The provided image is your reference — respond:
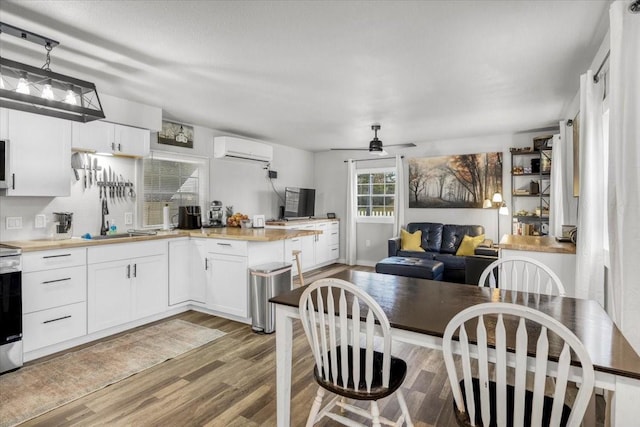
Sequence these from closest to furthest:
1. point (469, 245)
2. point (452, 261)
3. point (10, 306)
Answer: point (10, 306) → point (452, 261) → point (469, 245)

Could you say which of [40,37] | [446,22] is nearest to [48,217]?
[40,37]

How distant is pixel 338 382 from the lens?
156 centimetres

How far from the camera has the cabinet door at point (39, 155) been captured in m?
2.91

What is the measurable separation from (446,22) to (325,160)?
206 inches

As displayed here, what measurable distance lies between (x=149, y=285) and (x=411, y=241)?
396 cm

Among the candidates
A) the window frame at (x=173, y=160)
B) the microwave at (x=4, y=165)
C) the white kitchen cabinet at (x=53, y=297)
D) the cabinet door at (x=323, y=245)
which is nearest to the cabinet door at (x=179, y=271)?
the window frame at (x=173, y=160)

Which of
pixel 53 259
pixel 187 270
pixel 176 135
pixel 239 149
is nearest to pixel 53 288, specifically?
pixel 53 259

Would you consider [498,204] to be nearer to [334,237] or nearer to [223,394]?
[334,237]

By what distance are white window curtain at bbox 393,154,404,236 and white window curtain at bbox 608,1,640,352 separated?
459 cm

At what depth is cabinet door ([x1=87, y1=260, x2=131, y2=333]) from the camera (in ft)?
10.2

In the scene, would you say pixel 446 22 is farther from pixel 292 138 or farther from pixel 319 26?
pixel 292 138

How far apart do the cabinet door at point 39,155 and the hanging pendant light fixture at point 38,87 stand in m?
0.72

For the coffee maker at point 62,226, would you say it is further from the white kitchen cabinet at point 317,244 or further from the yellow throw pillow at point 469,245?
the yellow throw pillow at point 469,245

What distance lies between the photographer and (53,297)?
2.87 metres
